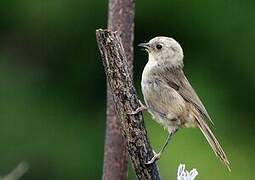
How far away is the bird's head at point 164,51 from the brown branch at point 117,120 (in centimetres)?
38

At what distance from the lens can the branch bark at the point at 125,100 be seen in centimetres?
420

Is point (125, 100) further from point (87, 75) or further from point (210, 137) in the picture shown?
point (87, 75)

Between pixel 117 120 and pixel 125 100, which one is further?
pixel 117 120

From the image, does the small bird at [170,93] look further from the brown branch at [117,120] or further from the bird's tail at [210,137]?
the brown branch at [117,120]

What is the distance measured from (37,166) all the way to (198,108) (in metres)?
3.28

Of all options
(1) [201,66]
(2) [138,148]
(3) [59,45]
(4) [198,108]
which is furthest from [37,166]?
(2) [138,148]

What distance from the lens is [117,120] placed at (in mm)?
4742

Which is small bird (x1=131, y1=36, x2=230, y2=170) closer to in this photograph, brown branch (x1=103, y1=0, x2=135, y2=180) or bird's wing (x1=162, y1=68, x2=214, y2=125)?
bird's wing (x1=162, y1=68, x2=214, y2=125)

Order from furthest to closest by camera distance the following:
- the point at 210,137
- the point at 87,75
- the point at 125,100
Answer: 1. the point at 87,75
2. the point at 210,137
3. the point at 125,100

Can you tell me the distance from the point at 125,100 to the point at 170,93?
0.73m

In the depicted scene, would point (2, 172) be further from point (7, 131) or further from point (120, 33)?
point (120, 33)

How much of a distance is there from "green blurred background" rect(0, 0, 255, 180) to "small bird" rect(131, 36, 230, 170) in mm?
2322

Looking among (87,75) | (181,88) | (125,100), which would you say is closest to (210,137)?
(181,88)

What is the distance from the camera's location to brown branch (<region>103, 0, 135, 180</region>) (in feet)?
15.3
